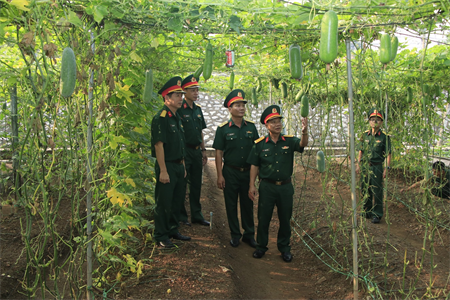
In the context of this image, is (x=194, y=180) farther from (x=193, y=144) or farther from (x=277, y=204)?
(x=277, y=204)

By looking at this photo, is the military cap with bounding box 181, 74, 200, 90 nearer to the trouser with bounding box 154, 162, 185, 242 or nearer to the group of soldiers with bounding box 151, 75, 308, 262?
the group of soldiers with bounding box 151, 75, 308, 262

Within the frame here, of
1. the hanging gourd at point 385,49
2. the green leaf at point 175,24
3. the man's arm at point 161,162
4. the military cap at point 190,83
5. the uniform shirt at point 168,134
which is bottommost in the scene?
the man's arm at point 161,162

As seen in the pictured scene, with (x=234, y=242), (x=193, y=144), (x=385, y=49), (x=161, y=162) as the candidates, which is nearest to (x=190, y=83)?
(x=193, y=144)

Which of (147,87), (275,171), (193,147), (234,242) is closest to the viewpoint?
(147,87)

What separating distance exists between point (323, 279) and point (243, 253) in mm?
1083

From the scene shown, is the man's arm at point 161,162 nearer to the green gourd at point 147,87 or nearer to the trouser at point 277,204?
the green gourd at point 147,87

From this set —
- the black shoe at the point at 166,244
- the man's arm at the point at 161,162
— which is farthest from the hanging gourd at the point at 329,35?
the black shoe at the point at 166,244

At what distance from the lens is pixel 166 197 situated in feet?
13.6

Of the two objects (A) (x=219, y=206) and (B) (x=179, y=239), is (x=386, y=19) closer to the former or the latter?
(B) (x=179, y=239)

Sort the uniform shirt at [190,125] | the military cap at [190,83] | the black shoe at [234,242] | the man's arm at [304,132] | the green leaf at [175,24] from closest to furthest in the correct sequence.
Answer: the green leaf at [175,24]
the man's arm at [304,132]
the black shoe at [234,242]
the uniform shirt at [190,125]
the military cap at [190,83]

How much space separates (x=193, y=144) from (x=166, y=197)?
1.34m

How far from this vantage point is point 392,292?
3.63 metres

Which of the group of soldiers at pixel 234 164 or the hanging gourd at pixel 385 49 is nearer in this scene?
the hanging gourd at pixel 385 49

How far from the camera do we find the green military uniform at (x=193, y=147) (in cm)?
528
